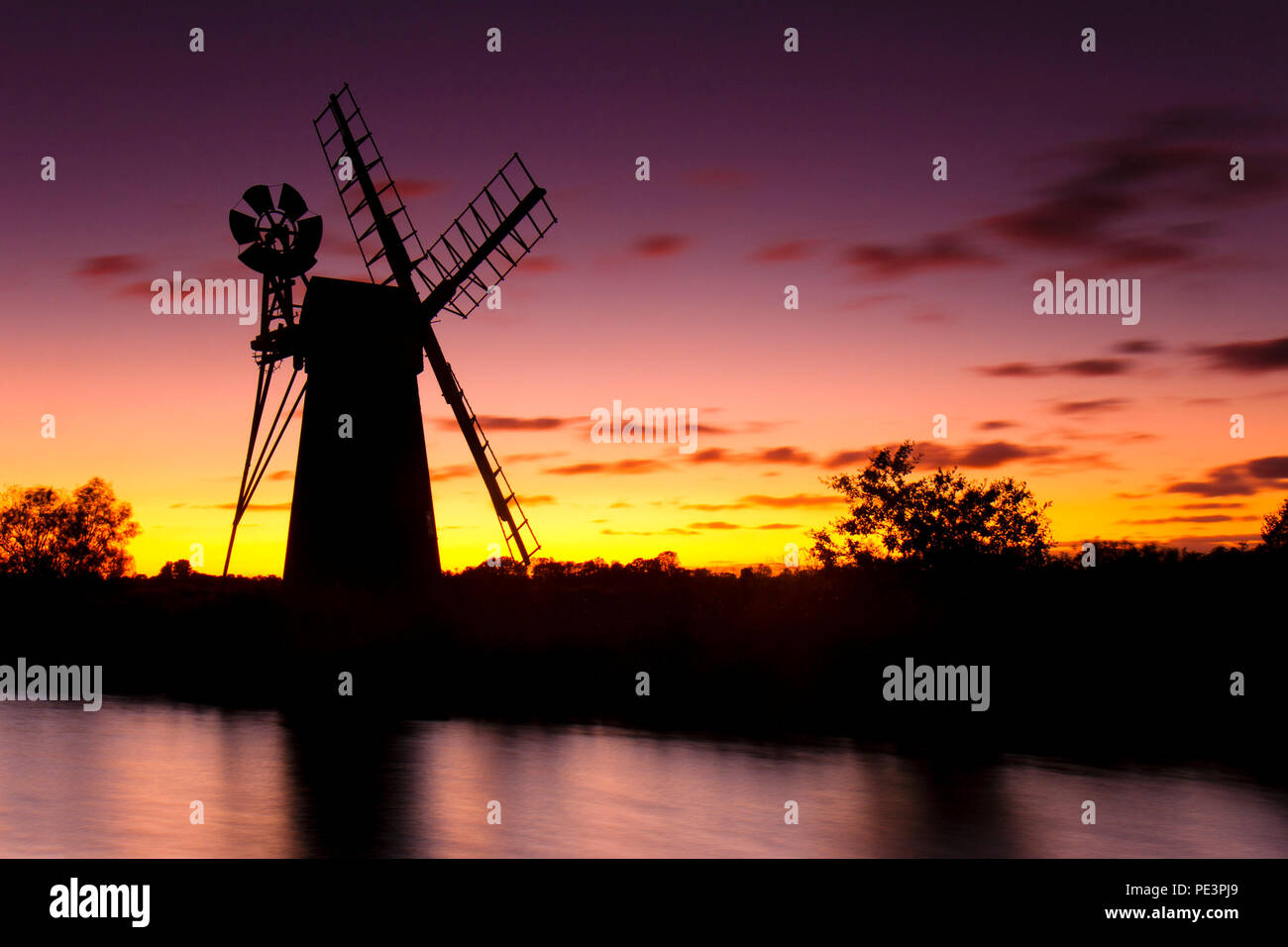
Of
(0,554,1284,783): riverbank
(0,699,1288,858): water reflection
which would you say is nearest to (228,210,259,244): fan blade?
(0,554,1284,783): riverbank

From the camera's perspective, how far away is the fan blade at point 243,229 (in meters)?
30.7

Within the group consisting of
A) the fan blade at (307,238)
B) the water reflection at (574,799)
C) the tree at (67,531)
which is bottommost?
the water reflection at (574,799)

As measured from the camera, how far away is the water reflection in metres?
12.8

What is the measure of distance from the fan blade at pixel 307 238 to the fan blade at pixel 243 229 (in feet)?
3.81

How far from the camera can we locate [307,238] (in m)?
30.9

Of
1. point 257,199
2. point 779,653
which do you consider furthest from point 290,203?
point 779,653

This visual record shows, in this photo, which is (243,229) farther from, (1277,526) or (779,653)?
(1277,526)

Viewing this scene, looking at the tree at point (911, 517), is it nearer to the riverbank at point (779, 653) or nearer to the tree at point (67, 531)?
the riverbank at point (779, 653)

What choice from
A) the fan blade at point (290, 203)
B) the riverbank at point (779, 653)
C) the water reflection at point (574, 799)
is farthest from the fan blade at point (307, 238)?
the water reflection at point (574, 799)

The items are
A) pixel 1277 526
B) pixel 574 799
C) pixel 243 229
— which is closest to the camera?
pixel 574 799

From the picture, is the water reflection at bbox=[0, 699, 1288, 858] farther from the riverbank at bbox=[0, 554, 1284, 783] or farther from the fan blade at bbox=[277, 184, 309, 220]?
the fan blade at bbox=[277, 184, 309, 220]

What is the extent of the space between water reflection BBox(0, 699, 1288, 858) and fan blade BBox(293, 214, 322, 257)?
572 inches

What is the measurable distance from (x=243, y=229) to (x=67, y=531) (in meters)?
54.7
